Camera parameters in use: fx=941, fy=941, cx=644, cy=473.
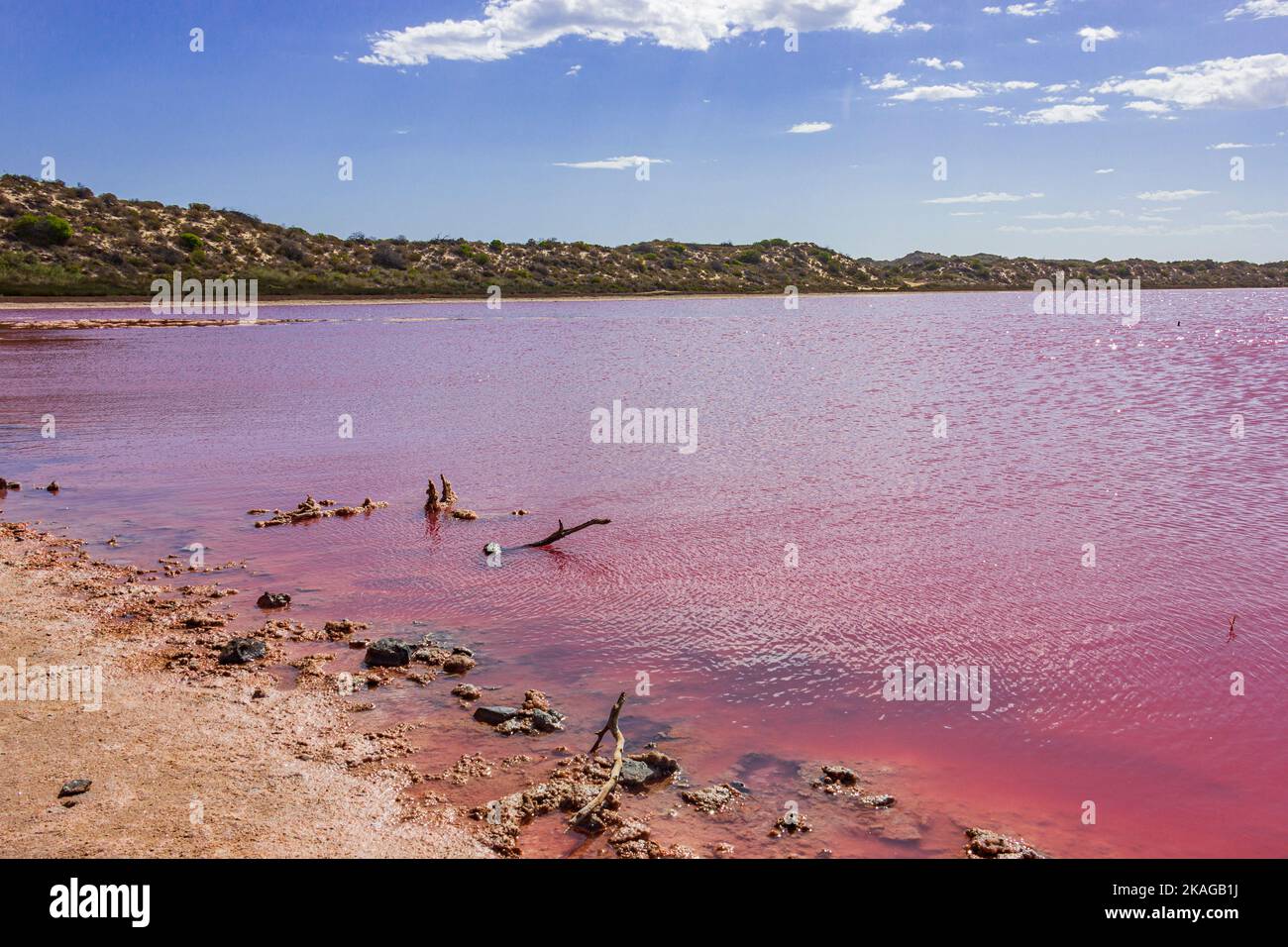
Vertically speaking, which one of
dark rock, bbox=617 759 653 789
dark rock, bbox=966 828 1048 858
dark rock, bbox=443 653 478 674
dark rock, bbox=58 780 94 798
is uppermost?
dark rock, bbox=443 653 478 674

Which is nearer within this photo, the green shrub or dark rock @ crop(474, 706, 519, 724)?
dark rock @ crop(474, 706, 519, 724)

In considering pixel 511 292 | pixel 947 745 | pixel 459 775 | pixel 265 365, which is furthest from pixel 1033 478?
pixel 511 292

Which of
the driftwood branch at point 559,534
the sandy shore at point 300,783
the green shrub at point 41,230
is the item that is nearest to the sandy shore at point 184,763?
the sandy shore at point 300,783

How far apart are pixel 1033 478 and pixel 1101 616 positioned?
6.28 metres

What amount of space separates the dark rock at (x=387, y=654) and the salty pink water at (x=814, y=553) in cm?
60

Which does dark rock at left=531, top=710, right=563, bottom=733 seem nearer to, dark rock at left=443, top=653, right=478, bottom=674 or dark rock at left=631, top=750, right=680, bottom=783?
dark rock at left=631, top=750, right=680, bottom=783

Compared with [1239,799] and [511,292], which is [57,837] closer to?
[1239,799]

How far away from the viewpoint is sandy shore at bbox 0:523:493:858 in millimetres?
5270

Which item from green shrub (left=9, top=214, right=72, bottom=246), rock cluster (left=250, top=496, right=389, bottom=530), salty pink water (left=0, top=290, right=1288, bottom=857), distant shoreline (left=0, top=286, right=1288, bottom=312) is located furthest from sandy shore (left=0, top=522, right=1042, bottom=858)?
green shrub (left=9, top=214, right=72, bottom=246)

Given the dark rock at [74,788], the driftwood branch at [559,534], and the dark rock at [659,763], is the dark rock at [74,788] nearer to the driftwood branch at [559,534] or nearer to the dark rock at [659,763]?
the dark rock at [659,763]

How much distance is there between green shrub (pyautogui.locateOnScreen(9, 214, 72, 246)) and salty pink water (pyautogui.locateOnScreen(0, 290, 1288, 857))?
41896 millimetres

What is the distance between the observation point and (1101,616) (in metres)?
9.32

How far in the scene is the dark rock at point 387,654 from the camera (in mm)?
8133

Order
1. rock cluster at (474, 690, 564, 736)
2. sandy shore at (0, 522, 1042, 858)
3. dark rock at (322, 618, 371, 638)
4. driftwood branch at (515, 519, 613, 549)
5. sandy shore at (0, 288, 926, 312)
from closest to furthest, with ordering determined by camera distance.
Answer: sandy shore at (0, 522, 1042, 858), rock cluster at (474, 690, 564, 736), dark rock at (322, 618, 371, 638), driftwood branch at (515, 519, 613, 549), sandy shore at (0, 288, 926, 312)
